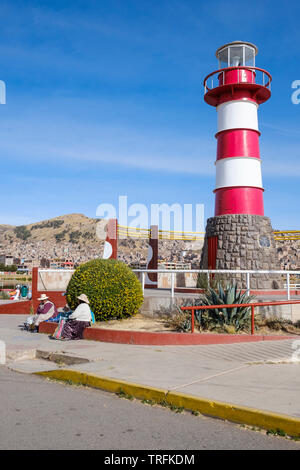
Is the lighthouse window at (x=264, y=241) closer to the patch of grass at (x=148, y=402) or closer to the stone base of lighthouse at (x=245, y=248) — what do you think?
the stone base of lighthouse at (x=245, y=248)

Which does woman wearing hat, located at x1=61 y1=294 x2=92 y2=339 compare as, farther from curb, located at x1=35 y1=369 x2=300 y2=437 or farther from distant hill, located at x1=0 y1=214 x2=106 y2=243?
distant hill, located at x1=0 y1=214 x2=106 y2=243

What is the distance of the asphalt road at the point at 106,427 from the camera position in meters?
4.16

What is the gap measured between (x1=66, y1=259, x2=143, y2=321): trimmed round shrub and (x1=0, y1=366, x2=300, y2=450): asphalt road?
5456 mm

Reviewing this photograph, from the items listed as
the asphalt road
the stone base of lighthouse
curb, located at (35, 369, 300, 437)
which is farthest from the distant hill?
the asphalt road

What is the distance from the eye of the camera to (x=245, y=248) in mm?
17594

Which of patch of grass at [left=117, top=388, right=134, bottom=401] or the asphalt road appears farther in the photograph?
patch of grass at [left=117, top=388, right=134, bottom=401]

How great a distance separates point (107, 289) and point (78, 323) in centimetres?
146

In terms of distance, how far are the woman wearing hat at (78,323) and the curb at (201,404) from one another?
3.44 m

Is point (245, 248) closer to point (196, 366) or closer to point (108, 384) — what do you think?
point (196, 366)

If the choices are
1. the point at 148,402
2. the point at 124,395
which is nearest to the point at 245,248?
the point at 124,395

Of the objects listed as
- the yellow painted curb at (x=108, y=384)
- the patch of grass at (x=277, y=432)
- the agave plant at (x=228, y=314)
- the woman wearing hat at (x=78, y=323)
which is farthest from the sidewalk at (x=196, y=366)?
the agave plant at (x=228, y=314)

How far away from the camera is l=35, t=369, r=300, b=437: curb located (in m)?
4.55

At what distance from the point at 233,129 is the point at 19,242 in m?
101
